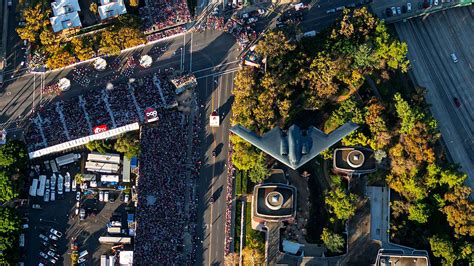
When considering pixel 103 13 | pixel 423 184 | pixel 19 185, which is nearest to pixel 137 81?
pixel 103 13

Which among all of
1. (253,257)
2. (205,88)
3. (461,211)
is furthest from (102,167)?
(461,211)

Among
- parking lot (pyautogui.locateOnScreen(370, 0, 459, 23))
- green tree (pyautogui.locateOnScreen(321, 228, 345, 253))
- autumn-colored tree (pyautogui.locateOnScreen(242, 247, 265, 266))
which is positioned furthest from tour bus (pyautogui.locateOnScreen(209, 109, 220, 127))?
parking lot (pyautogui.locateOnScreen(370, 0, 459, 23))

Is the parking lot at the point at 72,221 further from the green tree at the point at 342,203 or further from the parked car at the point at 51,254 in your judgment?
the green tree at the point at 342,203

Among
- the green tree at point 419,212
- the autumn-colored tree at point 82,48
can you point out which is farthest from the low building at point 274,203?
the autumn-colored tree at point 82,48

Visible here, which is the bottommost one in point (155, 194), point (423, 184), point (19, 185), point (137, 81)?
point (423, 184)

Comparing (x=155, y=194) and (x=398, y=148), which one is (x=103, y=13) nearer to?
(x=155, y=194)

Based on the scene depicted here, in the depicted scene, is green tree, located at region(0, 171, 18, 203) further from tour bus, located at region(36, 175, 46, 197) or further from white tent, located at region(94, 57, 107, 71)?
white tent, located at region(94, 57, 107, 71)
